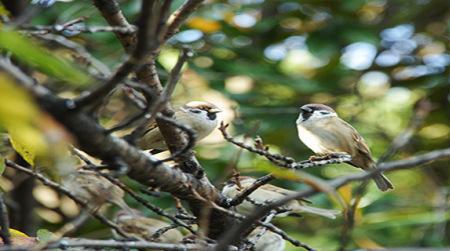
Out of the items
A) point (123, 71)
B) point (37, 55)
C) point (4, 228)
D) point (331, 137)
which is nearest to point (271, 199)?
point (331, 137)

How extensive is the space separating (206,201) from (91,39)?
2892mm

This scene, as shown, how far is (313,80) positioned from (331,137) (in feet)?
4.23

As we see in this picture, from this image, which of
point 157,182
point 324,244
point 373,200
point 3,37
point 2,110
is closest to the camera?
point 2,110

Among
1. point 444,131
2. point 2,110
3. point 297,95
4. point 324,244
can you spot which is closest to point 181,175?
point 2,110

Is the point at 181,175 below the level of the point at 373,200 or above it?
below

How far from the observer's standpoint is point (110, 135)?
1501 millimetres

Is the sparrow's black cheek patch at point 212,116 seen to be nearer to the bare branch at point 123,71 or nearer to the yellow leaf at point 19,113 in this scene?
the bare branch at point 123,71

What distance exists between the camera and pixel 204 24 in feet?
16.4

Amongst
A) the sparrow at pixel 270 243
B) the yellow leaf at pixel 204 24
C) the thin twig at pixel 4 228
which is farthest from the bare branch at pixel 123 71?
the yellow leaf at pixel 204 24

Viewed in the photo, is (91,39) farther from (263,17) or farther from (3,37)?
(3,37)

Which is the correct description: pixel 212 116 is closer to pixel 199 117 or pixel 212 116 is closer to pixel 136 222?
pixel 199 117

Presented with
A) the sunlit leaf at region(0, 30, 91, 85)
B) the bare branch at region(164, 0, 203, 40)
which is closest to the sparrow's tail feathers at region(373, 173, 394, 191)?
the bare branch at region(164, 0, 203, 40)

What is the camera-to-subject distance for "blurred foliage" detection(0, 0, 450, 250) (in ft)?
15.4

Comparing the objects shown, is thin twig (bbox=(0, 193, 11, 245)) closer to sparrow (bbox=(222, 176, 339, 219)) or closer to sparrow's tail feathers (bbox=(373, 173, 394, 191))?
sparrow (bbox=(222, 176, 339, 219))
